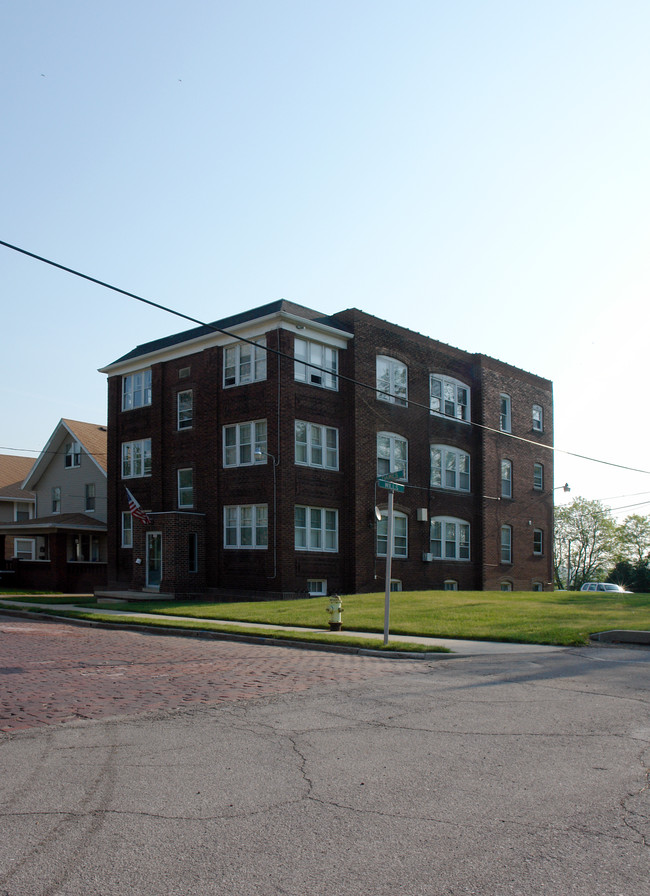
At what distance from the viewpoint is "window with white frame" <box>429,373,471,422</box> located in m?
35.7

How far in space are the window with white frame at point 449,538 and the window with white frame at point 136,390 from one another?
13.8m

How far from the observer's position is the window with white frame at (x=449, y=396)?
3572cm

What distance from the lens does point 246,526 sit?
30.1 metres

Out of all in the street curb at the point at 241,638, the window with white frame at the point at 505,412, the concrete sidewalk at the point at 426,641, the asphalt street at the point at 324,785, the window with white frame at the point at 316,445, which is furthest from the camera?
the window with white frame at the point at 505,412

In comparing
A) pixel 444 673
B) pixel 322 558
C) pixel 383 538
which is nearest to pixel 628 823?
pixel 444 673

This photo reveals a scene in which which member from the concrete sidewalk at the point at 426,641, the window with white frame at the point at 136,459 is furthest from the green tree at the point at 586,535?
the concrete sidewalk at the point at 426,641

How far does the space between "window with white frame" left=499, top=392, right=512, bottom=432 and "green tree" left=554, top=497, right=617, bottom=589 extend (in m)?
62.3

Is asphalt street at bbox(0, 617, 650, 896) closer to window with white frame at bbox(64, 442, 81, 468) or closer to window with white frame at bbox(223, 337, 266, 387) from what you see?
window with white frame at bbox(223, 337, 266, 387)

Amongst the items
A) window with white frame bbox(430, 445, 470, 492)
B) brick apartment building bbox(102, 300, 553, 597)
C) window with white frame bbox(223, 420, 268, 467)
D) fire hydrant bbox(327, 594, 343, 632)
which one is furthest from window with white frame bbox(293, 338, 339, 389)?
fire hydrant bbox(327, 594, 343, 632)

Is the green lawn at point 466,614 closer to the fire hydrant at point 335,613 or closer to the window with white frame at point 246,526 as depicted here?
the fire hydrant at point 335,613

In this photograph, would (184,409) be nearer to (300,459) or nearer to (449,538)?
(300,459)

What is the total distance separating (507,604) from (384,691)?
47.8 ft

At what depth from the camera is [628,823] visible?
16.6 feet

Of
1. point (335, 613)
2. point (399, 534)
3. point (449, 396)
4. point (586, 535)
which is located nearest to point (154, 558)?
point (399, 534)
